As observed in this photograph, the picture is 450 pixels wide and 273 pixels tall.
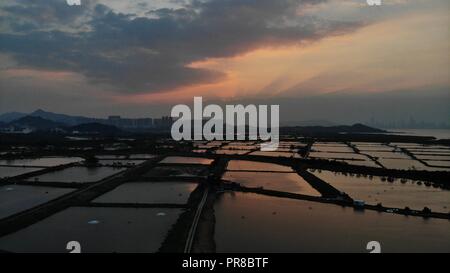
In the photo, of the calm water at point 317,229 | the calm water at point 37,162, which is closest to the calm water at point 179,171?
the calm water at point 37,162

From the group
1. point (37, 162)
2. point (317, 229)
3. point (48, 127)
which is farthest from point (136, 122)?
point (317, 229)

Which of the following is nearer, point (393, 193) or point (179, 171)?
point (393, 193)

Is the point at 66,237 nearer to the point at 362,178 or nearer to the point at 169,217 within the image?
the point at 169,217

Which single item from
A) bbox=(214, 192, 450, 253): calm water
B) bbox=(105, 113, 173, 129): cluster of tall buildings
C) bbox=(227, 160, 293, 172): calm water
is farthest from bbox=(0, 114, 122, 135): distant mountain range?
bbox=(214, 192, 450, 253): calm water

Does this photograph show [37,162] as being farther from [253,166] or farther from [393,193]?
[393,193]

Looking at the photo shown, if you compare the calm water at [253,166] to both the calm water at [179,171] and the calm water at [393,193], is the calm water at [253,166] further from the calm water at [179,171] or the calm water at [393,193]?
the calm water at [393,193]
